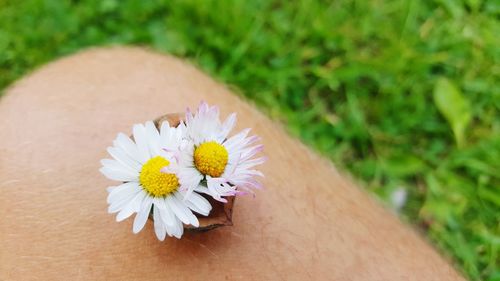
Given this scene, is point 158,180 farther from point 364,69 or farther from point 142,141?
point 364,69

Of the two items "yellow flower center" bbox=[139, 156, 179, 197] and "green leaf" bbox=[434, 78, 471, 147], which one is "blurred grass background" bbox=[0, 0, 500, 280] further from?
"yellow flower center" bbox=[139, 156, 179, 197]

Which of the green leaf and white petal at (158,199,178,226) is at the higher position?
white petal at (158,199,178,226)

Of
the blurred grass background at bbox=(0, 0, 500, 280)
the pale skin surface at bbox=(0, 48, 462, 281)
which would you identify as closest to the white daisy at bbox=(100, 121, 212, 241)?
the pale skin surface at bbox=(0, 48, 462, 281)

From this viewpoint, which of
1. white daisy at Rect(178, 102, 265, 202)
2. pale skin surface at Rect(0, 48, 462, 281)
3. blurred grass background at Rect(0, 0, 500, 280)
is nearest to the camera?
white daisy at Rect(178, 102, 265, 202)

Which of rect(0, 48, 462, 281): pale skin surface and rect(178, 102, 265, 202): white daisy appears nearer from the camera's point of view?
rect(178, 102, 265, 202): white daisy

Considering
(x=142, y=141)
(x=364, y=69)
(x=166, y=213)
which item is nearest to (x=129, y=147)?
(x=142, y=141)

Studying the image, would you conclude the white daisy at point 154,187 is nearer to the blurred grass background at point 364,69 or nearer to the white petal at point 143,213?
the white petal at point 143,213
